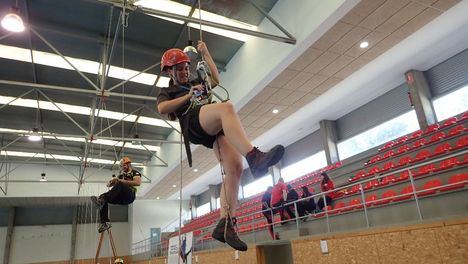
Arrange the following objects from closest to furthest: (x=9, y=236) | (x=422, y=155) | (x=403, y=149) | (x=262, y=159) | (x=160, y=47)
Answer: (x=262, y=159) < (x=422, y=155) < (x=403, y=149) < (x=160, y=47) < (x=9, y=236)

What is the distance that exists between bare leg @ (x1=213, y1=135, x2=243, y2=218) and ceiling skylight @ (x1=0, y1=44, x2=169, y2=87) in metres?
7.24

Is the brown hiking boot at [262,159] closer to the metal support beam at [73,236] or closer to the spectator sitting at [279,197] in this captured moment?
the spectator sitting at [279,197]

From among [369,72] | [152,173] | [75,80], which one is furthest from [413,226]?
[152,173]

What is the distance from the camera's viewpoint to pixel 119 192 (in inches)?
176

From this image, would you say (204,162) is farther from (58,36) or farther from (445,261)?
(445,261)

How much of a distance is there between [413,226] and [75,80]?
9.22 meters

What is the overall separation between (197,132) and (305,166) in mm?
10599

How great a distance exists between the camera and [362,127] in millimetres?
10078

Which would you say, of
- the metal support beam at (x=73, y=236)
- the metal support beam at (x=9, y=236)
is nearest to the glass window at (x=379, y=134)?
the metal support beam at (x=73, y=236)

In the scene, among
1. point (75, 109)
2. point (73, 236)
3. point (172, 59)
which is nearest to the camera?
point (172, 59)

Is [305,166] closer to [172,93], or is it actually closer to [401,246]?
[401,246]

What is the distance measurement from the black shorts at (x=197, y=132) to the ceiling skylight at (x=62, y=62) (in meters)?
7.10

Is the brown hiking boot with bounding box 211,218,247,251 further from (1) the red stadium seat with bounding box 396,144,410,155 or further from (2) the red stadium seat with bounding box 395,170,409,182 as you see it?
(1) the red stadium seat with bounding box 396,144,410,155

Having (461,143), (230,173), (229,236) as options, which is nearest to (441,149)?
(461,143)
